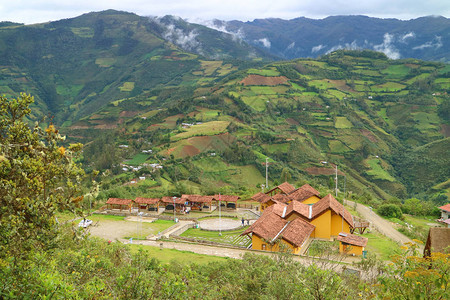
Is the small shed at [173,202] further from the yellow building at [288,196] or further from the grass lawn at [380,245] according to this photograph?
the grass lawn at [380,245]

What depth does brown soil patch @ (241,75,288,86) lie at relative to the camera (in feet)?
474

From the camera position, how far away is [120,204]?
47.2m

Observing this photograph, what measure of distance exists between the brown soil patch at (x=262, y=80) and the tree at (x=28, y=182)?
136 metres

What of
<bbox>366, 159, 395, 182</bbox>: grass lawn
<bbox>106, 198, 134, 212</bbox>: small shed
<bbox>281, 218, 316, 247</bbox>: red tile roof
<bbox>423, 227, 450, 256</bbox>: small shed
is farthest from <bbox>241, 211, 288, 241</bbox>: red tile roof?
<bbox>366, 159, 395, 182</bbox>: grass lawn

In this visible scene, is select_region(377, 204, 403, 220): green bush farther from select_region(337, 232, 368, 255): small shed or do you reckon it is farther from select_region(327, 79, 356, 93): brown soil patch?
select_region(327, 79, 356, 93): brown soil patch

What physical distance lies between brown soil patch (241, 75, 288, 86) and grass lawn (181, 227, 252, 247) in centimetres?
10968

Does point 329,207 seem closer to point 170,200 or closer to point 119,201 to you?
point 170,200

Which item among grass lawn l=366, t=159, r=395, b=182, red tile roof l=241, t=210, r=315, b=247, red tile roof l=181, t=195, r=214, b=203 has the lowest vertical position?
grass lawn l=366, t=159, r=395, b=182

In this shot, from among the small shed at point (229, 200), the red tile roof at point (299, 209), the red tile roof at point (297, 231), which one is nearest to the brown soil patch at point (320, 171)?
the small shed at point (229, 200)

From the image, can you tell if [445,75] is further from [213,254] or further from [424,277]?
[424,277]

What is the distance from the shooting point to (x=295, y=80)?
15138 cm

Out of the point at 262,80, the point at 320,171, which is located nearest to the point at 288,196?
the point at 320,171

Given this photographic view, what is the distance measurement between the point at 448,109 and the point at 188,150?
96869 mm

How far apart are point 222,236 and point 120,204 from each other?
1658 centimetres
